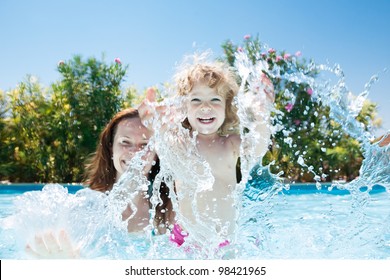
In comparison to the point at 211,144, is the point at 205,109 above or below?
above

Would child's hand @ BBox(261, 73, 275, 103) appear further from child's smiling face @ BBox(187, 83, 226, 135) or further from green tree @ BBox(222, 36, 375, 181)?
green tree @ BBox(222, 36, 375, 181)

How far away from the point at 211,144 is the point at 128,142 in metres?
0.43

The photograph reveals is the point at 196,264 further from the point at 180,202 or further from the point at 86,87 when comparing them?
the point at 86,87

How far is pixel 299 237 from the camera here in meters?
2.76

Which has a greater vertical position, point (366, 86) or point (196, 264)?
point (366, 86)

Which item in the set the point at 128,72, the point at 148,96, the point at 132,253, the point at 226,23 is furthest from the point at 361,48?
the point at 128,72

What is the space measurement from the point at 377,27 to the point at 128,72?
3694 mm

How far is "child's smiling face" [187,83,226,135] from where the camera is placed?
7.54ft

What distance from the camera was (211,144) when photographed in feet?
7.88

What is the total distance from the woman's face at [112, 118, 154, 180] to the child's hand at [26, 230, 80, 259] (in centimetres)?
76

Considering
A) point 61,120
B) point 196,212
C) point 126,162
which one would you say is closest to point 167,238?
point 196,212

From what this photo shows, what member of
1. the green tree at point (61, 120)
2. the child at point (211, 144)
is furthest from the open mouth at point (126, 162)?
the green tree at point (61, 120)

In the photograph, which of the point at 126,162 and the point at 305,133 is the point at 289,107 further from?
the point at 126,162

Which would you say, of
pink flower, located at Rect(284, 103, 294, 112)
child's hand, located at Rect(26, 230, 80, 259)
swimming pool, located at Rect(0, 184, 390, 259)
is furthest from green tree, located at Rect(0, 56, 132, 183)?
child's hand, located at Rect(26, 230, 80, 259)
